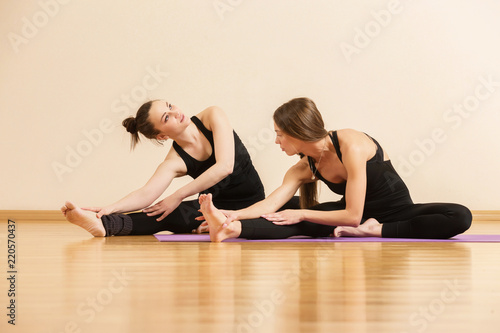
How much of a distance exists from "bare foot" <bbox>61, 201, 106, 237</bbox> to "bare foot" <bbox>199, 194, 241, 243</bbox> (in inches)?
22.0

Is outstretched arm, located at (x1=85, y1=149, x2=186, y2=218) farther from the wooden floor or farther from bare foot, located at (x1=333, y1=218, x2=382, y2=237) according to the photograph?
bare foot, located at (x1=333, y1=218, x2=382, y2=237)

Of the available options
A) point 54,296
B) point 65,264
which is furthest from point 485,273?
point 65,264

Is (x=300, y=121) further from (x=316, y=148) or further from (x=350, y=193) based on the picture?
(x=350, y=193)

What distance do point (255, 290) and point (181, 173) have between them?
1809 millimetres

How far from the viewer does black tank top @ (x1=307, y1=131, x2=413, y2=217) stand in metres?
2.49

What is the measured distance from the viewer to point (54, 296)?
40.9 inches

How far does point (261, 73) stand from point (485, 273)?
11.0 ft

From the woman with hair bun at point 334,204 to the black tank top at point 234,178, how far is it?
37 centimetres

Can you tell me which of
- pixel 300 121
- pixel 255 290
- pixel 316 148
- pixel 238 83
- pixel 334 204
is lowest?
pixel 255 290

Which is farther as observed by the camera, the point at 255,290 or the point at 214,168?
the point at 214,168

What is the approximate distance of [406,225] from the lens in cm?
254

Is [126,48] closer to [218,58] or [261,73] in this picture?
[218,58]

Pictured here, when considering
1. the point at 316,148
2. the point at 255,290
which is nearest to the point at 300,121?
the point at 316,148

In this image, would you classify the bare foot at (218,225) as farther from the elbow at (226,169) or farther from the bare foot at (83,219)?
the bare foot at (83,219)
